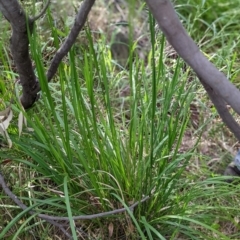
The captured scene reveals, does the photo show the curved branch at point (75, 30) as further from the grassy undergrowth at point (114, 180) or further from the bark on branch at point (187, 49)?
the bark on branch at point (187, 49)

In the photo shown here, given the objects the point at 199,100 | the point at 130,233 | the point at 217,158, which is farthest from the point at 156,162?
the point at 199,100

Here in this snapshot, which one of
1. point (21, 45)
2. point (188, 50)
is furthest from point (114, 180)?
point (188, 50)

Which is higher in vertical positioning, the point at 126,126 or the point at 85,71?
the point at 85,71

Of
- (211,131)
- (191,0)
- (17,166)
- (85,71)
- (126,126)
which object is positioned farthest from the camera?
(191,0)

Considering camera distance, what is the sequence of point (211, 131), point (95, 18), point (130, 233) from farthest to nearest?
1. point (95, 18)
2. point (211, 131)
3. point (130, 233)

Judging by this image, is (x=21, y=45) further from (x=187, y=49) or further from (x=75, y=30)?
(x=187, y=49)

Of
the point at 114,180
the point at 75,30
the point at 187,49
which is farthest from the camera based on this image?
the point at 114,180

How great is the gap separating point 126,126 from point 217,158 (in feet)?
1.14

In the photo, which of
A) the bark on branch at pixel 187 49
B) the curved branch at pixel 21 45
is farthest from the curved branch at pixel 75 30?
the bark on branch at pixel 187 49

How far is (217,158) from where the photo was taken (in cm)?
162

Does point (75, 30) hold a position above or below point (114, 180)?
above

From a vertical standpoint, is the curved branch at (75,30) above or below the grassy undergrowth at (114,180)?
above

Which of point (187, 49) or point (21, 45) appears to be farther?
point (21, 45)

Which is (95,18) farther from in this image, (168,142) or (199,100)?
(168,142)
